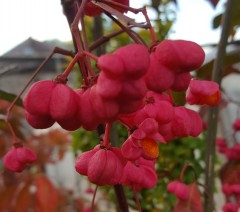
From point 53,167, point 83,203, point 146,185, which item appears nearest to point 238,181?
point 146,185

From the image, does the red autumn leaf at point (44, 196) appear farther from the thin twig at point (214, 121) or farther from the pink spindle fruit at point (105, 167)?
the pink spindle fruit at point (105, 167)

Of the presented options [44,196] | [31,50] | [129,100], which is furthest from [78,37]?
[31,50]

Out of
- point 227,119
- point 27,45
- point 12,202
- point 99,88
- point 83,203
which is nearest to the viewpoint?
point 99,88

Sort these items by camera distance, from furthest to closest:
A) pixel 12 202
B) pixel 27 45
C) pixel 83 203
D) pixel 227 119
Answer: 1. pixel 27 45
2. pixel 227 119
3. pixel 83 203
4. pixel 12 202

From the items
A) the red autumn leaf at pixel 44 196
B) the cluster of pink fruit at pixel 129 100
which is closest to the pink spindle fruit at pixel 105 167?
the cluster of pink fruit at pixel 129 100

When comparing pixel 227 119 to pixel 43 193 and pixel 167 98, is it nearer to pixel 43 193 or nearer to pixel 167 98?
pixel 43 193

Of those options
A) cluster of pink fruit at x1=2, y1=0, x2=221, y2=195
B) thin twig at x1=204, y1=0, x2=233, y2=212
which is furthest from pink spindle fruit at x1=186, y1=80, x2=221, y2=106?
thin twig at x1=204, y1=0, x2=233, y2=212

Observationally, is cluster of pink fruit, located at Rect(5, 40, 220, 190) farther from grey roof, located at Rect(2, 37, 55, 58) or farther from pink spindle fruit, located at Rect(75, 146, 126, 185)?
grey roof, located at Rect(2, 37, 55, 58)

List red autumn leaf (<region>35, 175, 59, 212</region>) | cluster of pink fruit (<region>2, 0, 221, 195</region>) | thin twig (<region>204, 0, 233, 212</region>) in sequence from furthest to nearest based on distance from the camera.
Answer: red autumn leaf (<region>35, 175, 59, 212</region>)
thin twig (<region>204, 0, 233, 212</region>)
cluster of pink fruit (<region>2, 0, 221, 195</region>)

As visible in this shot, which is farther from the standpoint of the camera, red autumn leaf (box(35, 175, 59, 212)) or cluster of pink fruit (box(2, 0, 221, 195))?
red autumn leaf (box(35, 175, 59, 212))
